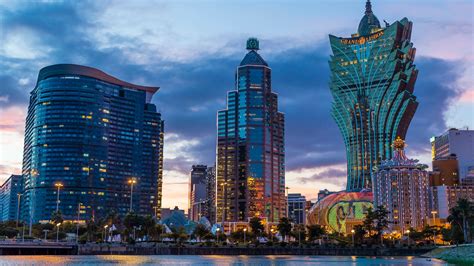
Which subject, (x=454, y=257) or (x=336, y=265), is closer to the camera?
(x=336, y=265)

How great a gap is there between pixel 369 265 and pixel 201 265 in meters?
39.0

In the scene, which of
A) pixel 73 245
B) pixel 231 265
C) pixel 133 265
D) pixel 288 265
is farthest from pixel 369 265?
pixel 73 245

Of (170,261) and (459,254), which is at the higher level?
(459,254)

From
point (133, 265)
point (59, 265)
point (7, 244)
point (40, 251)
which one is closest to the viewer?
point (59, 265)

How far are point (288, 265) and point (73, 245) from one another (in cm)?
8831

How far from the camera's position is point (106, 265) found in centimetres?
12725

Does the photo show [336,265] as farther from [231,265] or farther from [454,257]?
[454,257]

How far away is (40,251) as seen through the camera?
190 meters

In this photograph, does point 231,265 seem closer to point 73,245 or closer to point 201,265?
point 201,265

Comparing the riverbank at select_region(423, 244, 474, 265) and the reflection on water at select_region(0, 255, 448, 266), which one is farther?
the riverbank at select_region(423, 244, 474, 265)

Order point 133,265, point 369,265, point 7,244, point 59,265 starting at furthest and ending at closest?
point 7,244
point 369,265
point 133,265
point 59,265

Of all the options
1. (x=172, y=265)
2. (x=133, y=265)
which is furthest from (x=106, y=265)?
(x=172, y=265)

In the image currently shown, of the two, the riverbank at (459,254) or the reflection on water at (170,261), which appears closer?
the reflection on water at (170,261)

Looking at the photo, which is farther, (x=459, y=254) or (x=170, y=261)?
(x=459, y=254)
